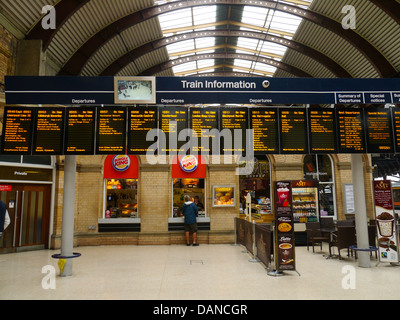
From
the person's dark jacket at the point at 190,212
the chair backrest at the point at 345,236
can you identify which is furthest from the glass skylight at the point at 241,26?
the chair backrest at the point at 345,236

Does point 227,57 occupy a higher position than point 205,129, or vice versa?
point 227,57

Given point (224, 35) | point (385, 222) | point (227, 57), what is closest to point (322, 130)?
point (385, 222)

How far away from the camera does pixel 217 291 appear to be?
5344mm

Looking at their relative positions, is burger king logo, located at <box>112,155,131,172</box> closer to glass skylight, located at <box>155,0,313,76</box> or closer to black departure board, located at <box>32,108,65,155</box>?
glass skylight, located at <box>155,0,313,76</box>

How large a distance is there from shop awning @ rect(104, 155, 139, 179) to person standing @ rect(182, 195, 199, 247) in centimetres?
226

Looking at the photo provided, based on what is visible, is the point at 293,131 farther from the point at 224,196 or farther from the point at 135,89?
the point at 224,196

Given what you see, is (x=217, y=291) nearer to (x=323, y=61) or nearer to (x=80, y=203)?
(x=80, y=203)

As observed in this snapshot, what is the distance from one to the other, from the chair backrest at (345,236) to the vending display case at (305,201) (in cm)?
327

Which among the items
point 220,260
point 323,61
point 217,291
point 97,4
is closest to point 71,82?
point 97,4

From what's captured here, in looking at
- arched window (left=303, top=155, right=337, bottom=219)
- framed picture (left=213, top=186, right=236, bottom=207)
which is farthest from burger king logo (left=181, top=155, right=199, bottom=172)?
arched window (left=303, top=155, right=337, bottom=219)

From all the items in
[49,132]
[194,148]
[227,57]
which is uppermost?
[227,57]

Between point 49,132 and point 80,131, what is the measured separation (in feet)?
2.03

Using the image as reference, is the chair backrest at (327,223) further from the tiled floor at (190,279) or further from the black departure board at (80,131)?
the black departure board at (80,131)

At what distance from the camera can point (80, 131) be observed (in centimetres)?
609
